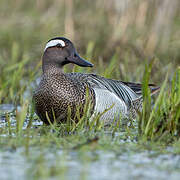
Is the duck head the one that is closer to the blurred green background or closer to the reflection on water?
the reflection on water

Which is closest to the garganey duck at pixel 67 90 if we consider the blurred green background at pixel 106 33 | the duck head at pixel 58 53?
the duck head at pixel 58 53

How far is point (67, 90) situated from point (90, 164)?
1929 mm

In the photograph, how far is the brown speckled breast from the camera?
5.76 meters

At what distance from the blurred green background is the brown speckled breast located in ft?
7.74

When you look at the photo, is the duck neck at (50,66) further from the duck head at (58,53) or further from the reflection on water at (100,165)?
the reflection on water at (100,165)

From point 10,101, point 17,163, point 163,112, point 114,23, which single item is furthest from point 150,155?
point 114,23

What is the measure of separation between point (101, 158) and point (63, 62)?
218 centimetres

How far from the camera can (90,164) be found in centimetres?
406

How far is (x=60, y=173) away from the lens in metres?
3.73

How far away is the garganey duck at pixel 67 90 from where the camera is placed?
578 centimetres

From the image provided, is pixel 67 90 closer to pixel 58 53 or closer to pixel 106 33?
pixel 58 53

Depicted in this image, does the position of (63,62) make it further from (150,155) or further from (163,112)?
(150,155)

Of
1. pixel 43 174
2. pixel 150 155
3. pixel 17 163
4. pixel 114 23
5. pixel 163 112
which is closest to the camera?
pixel 43 174

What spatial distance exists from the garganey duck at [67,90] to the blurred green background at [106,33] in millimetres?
1792
